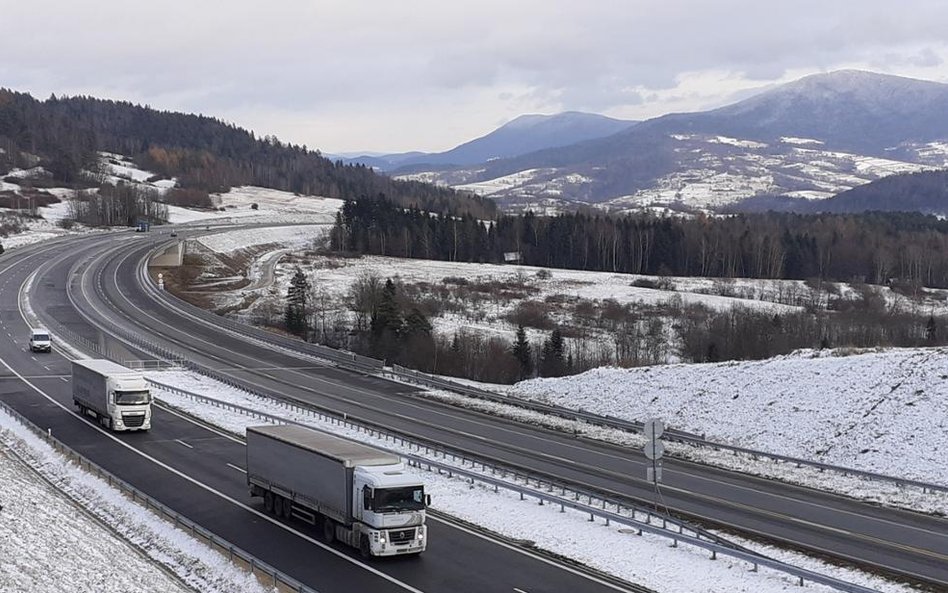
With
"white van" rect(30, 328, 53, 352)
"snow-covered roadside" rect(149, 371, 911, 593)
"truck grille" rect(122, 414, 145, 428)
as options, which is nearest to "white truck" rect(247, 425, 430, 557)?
"snow-covered roadside" rect(149, 371, 911, 593)

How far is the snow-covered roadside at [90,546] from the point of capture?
20.8 meters

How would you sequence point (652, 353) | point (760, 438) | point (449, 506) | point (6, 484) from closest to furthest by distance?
point (6, 484), point (449, 506), point (760, 438), point (652, 353)

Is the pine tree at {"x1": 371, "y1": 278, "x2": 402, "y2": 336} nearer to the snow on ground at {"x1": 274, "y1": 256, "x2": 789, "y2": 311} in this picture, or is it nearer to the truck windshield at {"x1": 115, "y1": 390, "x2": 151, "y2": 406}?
the snow on ground at {"x1": 274, "y1": 256, "x2": 789, "y2": 311}

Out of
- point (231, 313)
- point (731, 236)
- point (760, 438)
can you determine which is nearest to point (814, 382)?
point (760, 438)

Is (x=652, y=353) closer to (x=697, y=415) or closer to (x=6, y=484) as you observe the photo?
(x=697, y=415)

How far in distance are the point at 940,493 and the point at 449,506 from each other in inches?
727

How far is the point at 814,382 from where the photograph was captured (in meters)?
46.9

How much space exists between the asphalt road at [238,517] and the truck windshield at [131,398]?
1.52m

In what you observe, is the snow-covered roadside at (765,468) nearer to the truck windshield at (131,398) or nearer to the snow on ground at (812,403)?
the snow on ground at (812,403)

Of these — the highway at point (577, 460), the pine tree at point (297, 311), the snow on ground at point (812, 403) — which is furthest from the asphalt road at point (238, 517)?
the pine tree at point (297, 311)

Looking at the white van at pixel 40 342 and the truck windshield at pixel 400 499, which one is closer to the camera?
the truck windshield at pixel 400 499

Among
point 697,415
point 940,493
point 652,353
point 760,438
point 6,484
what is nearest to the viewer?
point 6,484

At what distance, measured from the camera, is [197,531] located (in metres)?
27.1

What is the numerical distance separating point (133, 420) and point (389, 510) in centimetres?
2324
